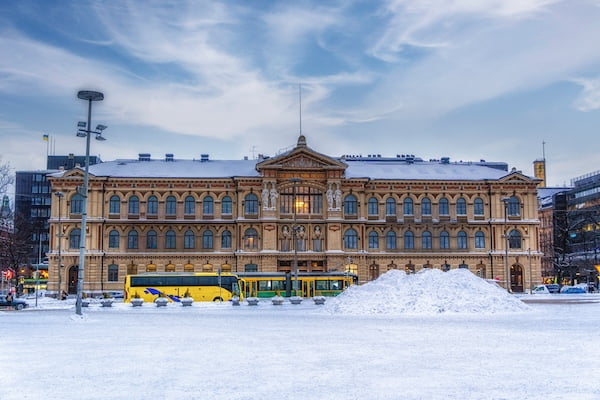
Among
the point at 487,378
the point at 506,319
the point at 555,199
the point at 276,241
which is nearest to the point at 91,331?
the point at 487,378

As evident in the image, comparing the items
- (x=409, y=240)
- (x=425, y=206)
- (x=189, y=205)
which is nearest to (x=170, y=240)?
(x=189, y=205)

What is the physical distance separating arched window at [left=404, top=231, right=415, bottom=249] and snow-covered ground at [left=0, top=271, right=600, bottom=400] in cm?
5375

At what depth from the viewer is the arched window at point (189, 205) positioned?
8756cm

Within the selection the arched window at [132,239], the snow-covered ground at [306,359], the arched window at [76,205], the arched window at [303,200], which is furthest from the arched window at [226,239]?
the snow-covered ground at [306,359]

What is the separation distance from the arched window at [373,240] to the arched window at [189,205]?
76.9 ft

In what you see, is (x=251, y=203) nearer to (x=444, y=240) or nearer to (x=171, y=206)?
(x=171, y=206)

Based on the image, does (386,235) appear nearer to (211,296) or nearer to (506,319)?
(211,296)

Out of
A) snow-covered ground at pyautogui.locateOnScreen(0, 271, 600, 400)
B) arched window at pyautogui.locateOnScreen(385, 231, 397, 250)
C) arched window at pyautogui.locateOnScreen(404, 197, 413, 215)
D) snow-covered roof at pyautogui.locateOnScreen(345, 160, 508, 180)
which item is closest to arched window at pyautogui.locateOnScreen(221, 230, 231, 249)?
snow-covered roof at pyautogui.locateOnScreen(345, 160, 508, 180)

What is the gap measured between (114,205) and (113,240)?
14.7 feet

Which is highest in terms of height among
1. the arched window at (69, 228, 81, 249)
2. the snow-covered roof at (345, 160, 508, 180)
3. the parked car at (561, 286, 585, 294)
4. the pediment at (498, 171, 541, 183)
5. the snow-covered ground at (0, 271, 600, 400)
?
the snow-covered roof at (345, 160, 508, 180)

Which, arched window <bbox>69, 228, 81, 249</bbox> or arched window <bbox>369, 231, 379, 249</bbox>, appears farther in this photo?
arched window <bbox>369, 231, 379, 249</bbox>

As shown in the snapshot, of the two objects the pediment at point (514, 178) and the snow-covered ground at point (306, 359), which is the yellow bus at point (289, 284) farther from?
the snow-covered ground at point (306, 359)

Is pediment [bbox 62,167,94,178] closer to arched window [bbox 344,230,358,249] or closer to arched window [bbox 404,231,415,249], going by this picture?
arched window [bbox 344,230,358,249]

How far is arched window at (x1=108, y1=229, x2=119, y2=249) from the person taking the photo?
284 ft
